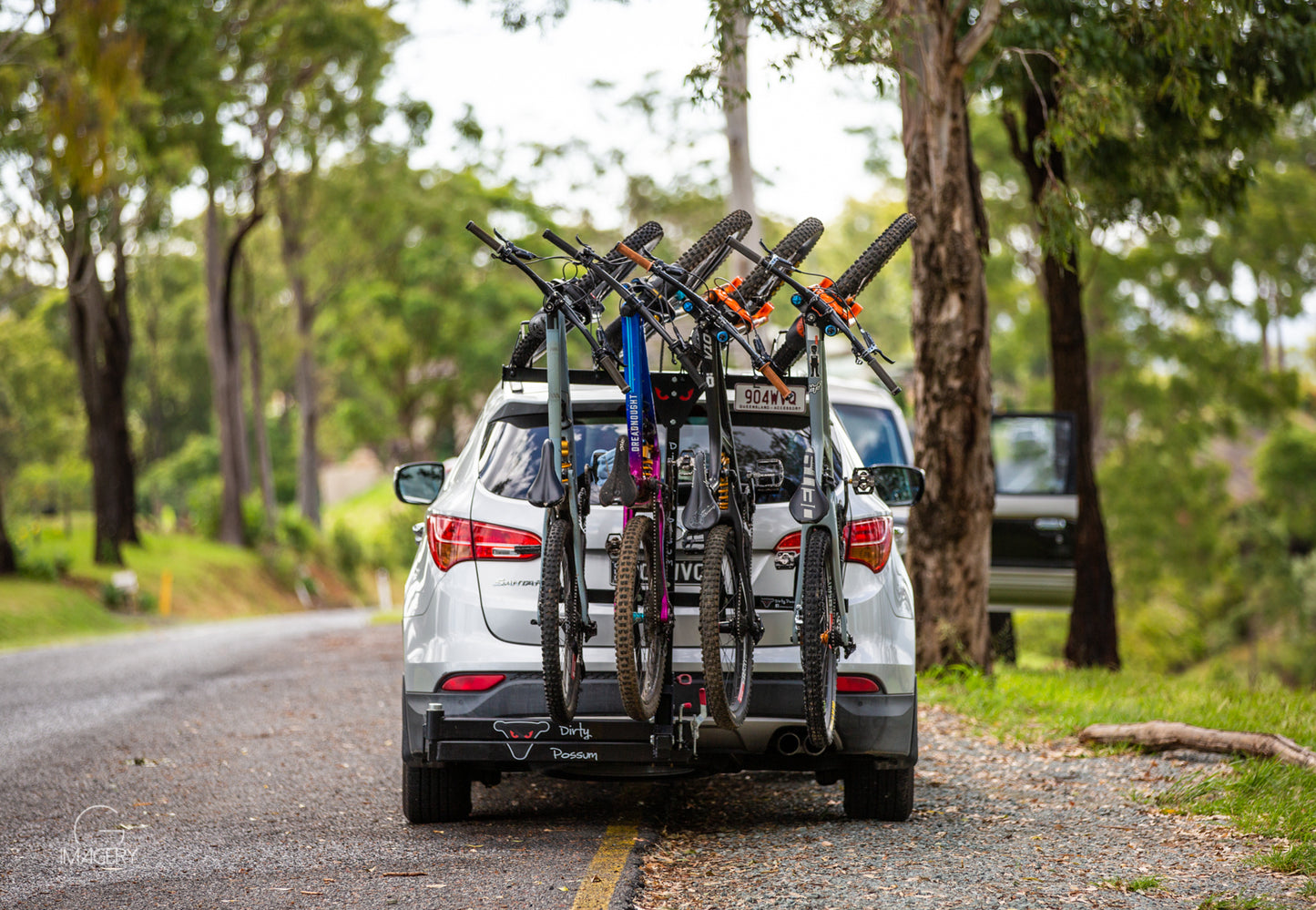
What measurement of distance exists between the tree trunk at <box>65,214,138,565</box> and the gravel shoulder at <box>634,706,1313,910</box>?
81.1 feet

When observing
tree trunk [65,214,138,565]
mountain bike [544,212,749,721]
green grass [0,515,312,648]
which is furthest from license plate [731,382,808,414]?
tree trunk [65,214,138,565]

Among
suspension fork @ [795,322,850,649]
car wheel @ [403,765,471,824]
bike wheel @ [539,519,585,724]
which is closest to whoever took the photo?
bike wheel @ [539,519,585,724]

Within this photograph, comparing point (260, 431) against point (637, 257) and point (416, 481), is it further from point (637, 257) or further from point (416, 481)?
point (637, 257)

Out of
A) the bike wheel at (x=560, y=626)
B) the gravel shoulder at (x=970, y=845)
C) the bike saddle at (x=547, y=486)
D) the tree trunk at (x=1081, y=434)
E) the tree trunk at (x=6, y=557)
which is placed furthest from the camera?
the tree trunk at (x=6, y=557)

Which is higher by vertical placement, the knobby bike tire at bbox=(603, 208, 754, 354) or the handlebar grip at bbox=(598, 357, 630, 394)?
the knobby bike tire at bbox=(603, 208, 754, 354)

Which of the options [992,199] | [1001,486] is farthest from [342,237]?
[1001,486]

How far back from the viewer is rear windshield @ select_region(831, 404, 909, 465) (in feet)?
33.4

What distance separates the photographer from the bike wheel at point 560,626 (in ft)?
15.7

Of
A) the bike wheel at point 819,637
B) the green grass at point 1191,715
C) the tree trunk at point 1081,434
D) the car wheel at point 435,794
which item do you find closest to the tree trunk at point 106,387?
the tree trunk at point 1081,434

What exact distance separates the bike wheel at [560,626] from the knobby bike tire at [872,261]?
1482mm

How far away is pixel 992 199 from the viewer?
87.0 ft

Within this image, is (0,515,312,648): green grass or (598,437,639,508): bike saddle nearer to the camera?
(598,437,639,508): bike saddle

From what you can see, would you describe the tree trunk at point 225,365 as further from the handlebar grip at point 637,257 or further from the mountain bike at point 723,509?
the mountain bike at point 723,509

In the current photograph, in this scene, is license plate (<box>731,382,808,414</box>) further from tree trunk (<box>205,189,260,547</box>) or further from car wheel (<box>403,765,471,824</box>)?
tree trunk (<box>205,189,260,547</box>)
